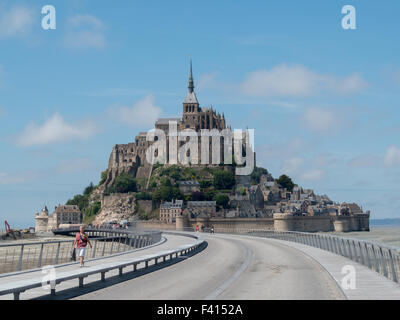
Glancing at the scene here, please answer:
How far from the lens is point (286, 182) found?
192m

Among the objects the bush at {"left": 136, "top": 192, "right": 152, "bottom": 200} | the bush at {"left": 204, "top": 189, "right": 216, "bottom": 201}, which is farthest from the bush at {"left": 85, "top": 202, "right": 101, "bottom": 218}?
the bush at {"left": 204, "top": 189, "right": 216, "bottom": 201}

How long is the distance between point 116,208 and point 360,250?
151172 mm

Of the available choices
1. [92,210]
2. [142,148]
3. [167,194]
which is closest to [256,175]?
[142,148]

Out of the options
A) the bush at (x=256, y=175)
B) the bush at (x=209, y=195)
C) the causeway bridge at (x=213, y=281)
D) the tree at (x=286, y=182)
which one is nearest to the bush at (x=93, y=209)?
the bush at (x=209, y=195)

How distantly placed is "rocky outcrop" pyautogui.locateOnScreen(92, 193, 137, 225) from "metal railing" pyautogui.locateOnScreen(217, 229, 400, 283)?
356 ft

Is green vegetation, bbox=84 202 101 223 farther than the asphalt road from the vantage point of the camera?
Yes

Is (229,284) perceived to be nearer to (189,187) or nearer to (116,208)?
(189,187)

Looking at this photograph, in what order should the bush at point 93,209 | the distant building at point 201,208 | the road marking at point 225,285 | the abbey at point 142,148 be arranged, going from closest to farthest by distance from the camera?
the road marking at point 225,285 < the distant building at point 201,208 < the bush at point 93,209 < the abbey at point 142,148

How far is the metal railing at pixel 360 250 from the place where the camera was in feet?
54.6

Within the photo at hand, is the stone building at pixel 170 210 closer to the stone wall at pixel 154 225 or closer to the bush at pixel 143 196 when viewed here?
the stone wall at pixel 154 225

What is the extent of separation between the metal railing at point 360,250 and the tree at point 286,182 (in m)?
131

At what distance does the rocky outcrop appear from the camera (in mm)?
165875

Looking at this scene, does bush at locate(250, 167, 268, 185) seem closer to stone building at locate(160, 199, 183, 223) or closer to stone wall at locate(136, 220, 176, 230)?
stone building at locate(160, 199, 183, 223)
